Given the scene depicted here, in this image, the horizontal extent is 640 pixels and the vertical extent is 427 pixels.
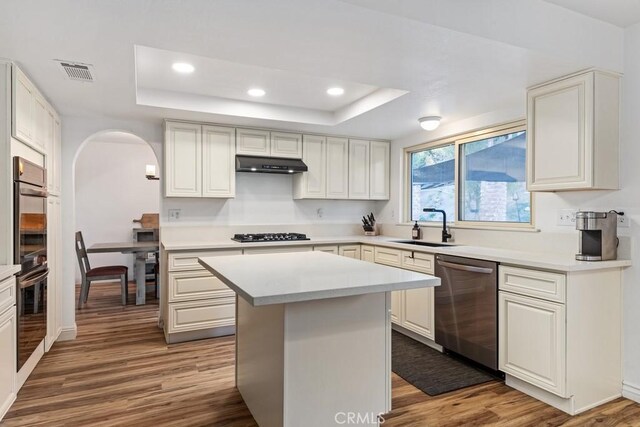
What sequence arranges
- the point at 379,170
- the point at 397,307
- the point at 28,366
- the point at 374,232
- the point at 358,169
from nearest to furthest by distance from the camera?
1. the point at 28,366
2. the point at 397,307
3. the point at 358,169
4. the point at 379,170
5. the point at 374,232

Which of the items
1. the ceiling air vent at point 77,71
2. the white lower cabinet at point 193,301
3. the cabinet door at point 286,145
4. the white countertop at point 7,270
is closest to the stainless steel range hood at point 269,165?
the cabinet door at point 286,145

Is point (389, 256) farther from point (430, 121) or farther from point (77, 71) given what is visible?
point (77, 71)

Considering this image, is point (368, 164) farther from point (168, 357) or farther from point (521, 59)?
point (168, 357)

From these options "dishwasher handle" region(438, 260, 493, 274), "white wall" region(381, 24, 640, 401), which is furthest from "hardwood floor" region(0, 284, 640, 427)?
"dishwasher handle" region(438, 260, 493, 274)

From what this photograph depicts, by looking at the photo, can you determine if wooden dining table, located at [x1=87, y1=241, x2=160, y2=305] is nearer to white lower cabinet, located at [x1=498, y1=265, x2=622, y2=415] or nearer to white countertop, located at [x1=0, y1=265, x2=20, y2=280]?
white countertop, located at [x1=0, y1=265, x2=20, y2=280]

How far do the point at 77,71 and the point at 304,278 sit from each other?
2046mm

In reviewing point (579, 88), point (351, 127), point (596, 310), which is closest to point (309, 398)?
point (596, 310)

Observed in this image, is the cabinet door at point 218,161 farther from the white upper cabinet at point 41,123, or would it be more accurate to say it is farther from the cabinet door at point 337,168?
the white upper cabinet at point 41,123

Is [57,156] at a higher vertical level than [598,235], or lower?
higher

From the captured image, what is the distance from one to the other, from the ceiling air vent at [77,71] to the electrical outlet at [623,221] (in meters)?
3.54

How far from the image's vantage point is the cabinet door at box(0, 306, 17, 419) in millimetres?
2150

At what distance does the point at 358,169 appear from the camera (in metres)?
4.72

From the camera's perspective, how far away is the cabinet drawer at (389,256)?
3723 millimetres

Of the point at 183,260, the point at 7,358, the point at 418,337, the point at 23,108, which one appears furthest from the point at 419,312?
the point at 23,108
